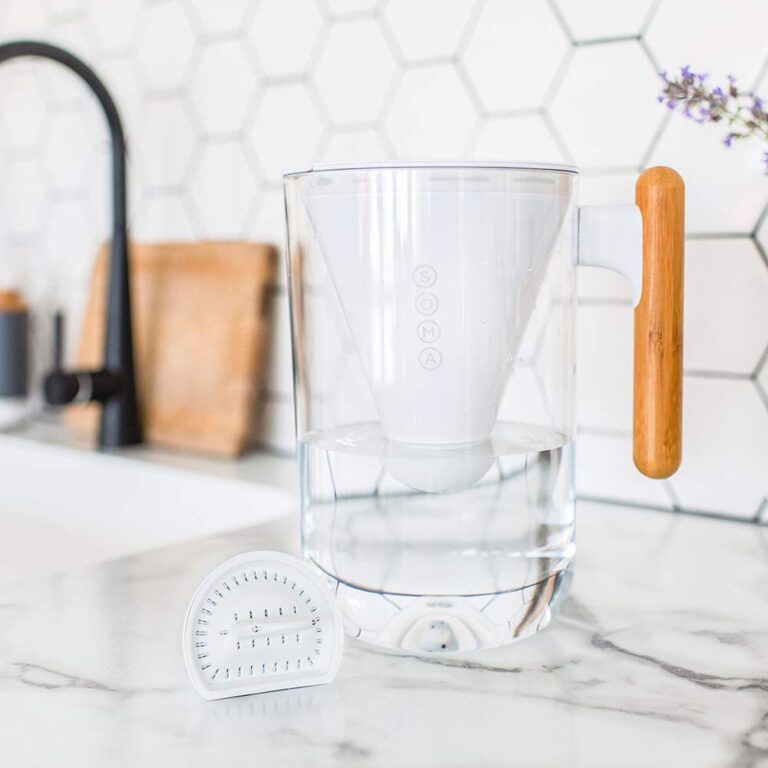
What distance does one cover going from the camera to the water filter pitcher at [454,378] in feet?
1.71

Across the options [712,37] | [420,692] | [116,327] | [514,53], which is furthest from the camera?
[116,327]

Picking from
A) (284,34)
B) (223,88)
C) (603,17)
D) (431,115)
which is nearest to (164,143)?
(223,88)

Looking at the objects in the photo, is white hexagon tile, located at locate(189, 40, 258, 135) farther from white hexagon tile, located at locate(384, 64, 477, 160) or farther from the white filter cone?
the white filter cone

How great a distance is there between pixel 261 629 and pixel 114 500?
58cm

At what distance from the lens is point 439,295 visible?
521 mm

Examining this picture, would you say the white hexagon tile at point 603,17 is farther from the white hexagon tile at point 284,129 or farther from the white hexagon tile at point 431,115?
the white hexagon tile at point 284,129

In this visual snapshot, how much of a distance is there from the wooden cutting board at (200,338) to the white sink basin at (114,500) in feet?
0.15

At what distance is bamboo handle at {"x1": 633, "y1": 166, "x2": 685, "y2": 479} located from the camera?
0.55 metres

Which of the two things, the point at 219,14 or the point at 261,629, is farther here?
the point at 219,14

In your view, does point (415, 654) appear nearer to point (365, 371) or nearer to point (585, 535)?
point (365, 371)

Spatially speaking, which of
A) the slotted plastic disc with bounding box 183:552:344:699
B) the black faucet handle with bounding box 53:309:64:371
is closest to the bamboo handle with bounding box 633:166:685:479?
the slotted plastic disc with bounding box 183:552:344:699

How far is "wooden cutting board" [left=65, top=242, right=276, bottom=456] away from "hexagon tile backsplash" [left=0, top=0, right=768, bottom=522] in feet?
0.11

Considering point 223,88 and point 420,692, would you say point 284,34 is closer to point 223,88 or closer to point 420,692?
point 223,88

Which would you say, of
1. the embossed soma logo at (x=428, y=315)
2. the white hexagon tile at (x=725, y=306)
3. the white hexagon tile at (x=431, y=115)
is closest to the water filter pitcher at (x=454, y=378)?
the embossed soma logo at (x=428, y=315)
